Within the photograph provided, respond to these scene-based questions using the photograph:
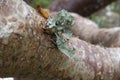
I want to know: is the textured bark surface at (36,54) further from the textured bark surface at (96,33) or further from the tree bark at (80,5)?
the tree bark at (80,5)

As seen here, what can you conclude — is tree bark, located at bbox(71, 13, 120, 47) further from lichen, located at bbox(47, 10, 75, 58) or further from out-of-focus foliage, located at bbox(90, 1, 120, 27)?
out-of-focus foliage, located at bbox(90, 1, 120, 27)

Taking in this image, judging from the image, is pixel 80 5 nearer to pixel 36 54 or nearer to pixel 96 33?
pixel 96 33

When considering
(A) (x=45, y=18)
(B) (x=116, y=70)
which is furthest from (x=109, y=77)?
(A) (x=45, y=18)

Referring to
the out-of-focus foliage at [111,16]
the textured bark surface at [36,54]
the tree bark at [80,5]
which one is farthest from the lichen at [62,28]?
the out-of-focus foliage at [111,16]

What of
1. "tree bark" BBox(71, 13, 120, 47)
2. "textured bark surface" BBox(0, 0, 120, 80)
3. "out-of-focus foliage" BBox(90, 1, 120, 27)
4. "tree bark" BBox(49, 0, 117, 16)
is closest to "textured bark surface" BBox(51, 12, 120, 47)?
"tree bark" BBox(71, 13, 120, 47)

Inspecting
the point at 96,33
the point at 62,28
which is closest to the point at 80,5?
the point at 96,33
